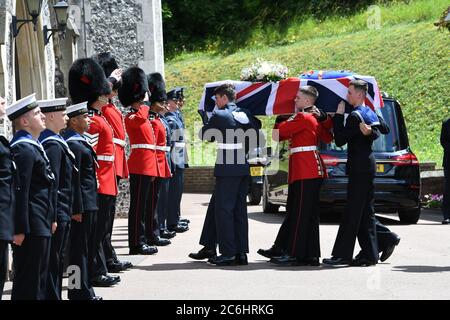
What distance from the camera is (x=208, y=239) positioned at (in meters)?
13.2

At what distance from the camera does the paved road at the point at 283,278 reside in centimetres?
1000

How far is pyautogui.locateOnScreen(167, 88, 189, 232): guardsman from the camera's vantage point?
17047mm

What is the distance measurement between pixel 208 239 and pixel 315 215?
1411 mm

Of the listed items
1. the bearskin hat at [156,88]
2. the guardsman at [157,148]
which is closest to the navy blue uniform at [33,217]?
the guardsman at [157,148]

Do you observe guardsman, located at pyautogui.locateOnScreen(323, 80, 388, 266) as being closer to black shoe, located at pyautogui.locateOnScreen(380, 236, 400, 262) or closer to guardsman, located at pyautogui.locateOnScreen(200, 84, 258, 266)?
black shoe, located at pyautogui.locateOnScreen(380, 236, 400, 262)

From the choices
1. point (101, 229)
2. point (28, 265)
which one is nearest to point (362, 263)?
point (101, 229)

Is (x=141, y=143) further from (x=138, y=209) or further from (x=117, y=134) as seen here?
(x=117, y=134)

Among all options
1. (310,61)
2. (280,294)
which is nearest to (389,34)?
(310,61)

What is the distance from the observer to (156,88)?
597 inches

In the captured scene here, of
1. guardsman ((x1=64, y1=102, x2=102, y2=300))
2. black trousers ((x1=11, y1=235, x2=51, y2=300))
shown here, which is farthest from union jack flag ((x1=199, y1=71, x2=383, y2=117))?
black trousers ((x1=11, y1=235, x2=51, y2=300))

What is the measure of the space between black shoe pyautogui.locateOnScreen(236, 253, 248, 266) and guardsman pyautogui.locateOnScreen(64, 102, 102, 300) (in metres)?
3.08

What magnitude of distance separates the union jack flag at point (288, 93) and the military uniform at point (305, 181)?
0.74 metres

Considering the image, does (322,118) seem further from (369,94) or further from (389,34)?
(389,34)

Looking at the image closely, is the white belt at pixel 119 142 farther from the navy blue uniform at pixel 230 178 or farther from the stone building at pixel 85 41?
the stone building at pixel 85 41
